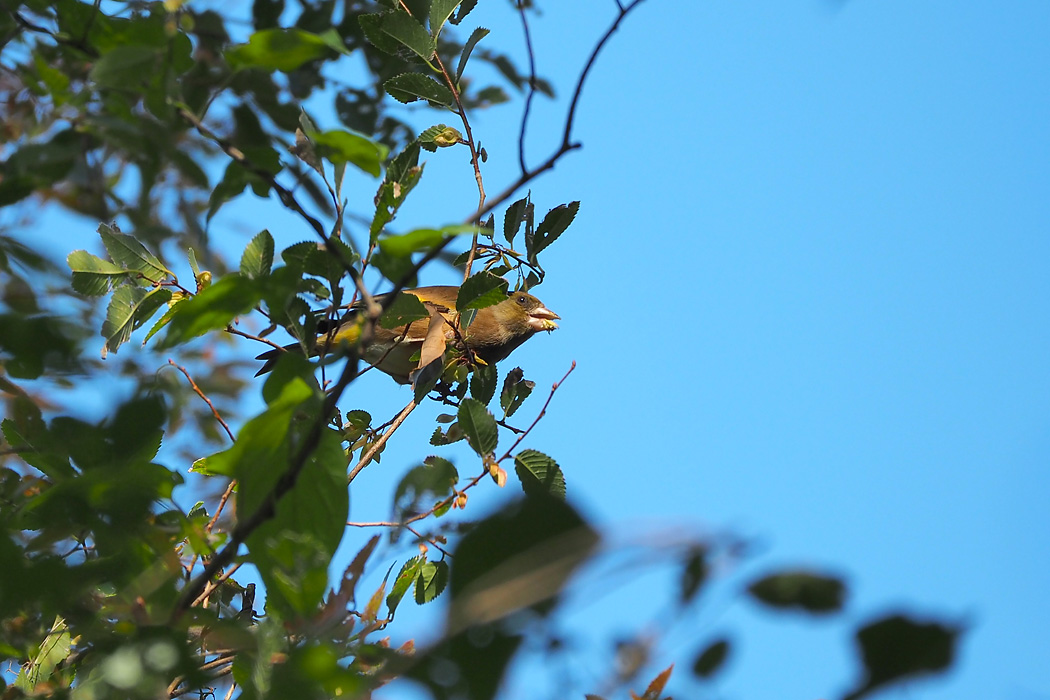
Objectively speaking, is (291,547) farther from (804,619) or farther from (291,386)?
(804,619)

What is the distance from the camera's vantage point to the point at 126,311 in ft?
7.35

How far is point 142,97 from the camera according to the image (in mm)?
1404

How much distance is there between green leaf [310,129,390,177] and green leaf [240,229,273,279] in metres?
0.56

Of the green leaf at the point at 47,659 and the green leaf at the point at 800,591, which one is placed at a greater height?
the green leaf at the point at 47,659

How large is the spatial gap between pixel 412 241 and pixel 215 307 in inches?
14.0

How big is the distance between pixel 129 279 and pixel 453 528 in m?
1.12

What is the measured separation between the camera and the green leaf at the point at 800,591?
735 millimetres

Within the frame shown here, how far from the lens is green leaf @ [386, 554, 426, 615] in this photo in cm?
232

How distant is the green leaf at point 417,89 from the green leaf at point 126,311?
33.0 inches

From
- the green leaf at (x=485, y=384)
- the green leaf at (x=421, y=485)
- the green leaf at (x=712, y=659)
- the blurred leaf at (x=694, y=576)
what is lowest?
the green leaf at (x=712, y=659)

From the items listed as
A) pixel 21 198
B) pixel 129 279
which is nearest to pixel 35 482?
pixel 129 279

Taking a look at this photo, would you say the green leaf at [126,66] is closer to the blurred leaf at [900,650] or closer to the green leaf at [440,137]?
the blurred leaf at [900,650]

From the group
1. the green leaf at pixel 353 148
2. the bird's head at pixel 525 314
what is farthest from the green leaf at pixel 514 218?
the bird's head at pixel 525 314

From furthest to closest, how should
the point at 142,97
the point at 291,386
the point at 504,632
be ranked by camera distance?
the point at 142,97, the point at 291,386, the point at 504,632
